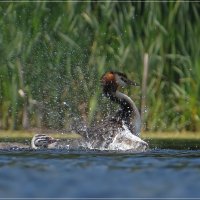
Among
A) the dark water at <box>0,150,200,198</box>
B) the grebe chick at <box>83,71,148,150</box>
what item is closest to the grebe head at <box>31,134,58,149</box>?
the grebe chick at <box>83,71,148,150</box>

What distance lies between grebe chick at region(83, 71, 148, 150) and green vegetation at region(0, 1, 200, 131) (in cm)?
134

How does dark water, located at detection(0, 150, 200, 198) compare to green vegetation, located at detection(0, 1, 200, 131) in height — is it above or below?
below

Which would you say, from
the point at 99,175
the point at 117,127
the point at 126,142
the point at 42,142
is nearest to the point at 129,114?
the point at 117,127

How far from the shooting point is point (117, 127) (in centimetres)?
1267

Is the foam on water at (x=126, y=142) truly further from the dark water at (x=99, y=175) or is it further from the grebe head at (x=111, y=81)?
the dark water at (x=99, y=175)

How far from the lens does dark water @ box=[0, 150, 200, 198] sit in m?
7.92

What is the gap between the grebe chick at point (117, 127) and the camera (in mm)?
12414

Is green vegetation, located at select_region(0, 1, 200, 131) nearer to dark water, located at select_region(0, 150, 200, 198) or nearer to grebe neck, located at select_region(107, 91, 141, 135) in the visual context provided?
grebe neck, located at select_region(107, 91, 141, 135)

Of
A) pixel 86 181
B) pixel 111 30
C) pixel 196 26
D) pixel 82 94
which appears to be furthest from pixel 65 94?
pixel 86 181

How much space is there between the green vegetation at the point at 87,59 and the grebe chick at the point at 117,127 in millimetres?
1343

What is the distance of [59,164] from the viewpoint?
32.2 ft

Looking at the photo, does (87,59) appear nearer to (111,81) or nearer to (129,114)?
(111,81)

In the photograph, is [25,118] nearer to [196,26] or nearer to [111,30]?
[111,30]

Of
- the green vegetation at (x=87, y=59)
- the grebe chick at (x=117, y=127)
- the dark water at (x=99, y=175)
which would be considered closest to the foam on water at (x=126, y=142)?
the grebe chick at (x=117, y=127)
